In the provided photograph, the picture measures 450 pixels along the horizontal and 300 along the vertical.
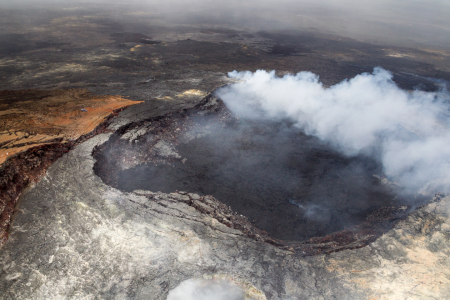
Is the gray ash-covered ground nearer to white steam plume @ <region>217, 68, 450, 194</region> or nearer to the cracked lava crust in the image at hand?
the cracked lava crust

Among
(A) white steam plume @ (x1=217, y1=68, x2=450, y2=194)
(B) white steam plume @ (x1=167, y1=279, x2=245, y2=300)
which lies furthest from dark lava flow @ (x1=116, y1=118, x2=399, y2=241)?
(B) white steam plume @ (x1=167, y1=279, x2=245, y2=300)

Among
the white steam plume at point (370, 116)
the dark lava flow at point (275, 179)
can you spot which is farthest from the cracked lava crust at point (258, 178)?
the white steam plume at point (370, 116)

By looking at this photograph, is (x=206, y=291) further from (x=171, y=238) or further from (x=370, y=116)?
(x=370, y=116)

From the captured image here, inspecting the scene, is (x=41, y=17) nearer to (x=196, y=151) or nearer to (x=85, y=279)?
(x=196, y=151)

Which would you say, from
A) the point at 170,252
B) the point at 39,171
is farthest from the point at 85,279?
the point at 39,171

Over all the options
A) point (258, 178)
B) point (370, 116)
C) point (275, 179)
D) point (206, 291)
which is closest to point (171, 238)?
point (206, 291)

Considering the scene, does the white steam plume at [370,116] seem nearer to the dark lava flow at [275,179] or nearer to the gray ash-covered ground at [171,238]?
the dark lava flow at [275,179]
